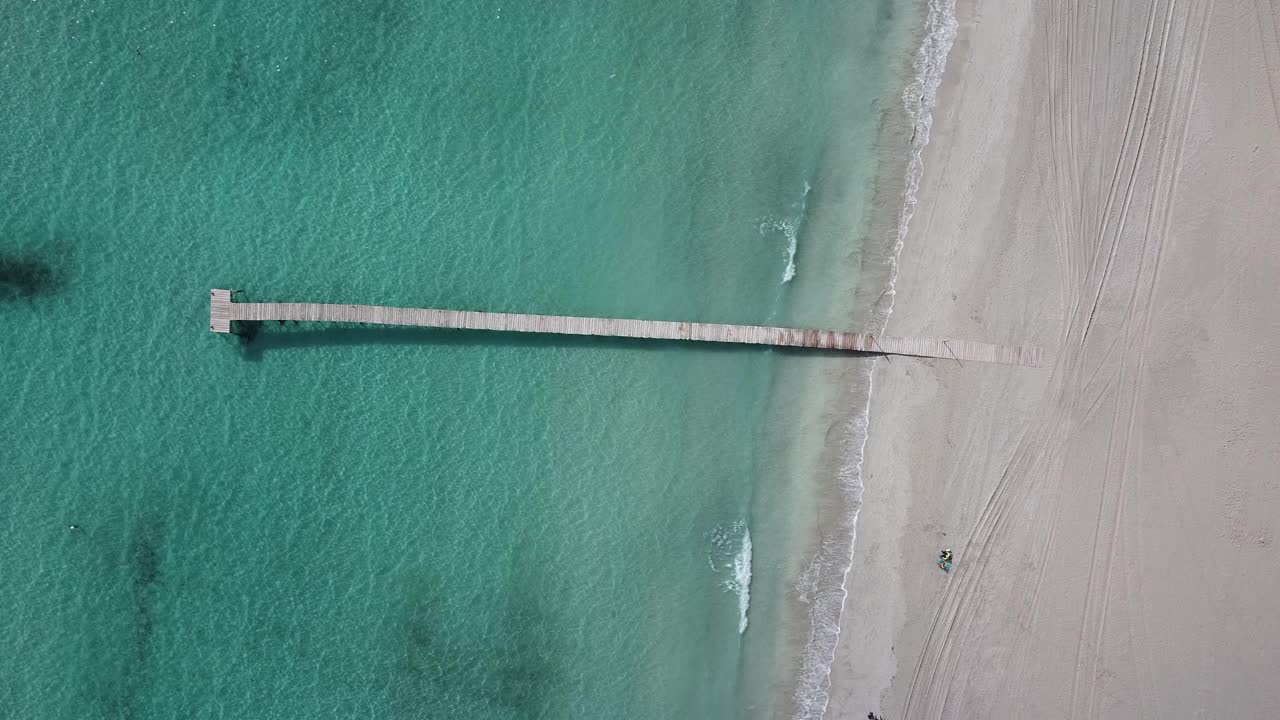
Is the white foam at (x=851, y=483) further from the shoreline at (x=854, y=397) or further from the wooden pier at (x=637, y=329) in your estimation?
the wooden pier at (x=637, y=329)

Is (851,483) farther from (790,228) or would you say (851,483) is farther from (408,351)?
(408,351)

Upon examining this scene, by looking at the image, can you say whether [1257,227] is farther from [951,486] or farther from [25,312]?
[25,312]

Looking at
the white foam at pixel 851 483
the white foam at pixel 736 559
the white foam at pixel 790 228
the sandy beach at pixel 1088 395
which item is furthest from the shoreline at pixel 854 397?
the white foam at pixel 790 228

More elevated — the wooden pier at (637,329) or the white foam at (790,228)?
the white foam at (790,228)

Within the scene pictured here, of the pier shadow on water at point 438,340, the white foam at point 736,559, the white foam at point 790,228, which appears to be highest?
the white foam at point 790,228

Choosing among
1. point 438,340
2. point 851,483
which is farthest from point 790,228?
point 438,340

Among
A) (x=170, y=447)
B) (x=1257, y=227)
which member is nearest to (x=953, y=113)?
(x=1257, y=227)
